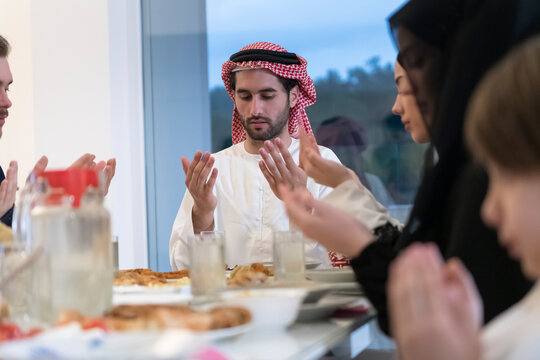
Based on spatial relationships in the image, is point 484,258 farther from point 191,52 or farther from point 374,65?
point 191,52

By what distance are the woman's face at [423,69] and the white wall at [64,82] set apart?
111 inches

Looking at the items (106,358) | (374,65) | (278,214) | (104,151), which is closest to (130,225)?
(104,151)

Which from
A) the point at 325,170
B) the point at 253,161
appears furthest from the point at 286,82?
the point at 325,170

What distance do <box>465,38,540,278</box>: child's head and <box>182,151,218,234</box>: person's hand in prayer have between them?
1.92 metres

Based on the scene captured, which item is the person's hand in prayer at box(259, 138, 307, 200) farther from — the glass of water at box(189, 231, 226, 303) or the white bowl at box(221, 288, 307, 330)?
the white bowl at box(221, 288, 307, 330)

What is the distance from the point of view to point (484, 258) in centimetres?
119

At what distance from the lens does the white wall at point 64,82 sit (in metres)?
4.02

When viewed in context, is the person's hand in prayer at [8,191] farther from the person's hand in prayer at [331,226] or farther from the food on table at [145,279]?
the person's hand in prayer at [331,226]

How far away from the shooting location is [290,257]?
166cm

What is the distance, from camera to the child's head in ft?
2.49

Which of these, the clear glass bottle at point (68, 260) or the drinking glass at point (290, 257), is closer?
the clear glass bottle at point (68, 260)

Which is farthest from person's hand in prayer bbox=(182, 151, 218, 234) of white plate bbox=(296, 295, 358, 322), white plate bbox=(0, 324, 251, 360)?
white plate bbox=(0, 324, 251, 360)

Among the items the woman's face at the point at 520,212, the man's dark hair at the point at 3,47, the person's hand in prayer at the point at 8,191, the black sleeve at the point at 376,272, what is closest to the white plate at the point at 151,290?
the black sleeve at the point at 376,272

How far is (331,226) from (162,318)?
1.14ft
